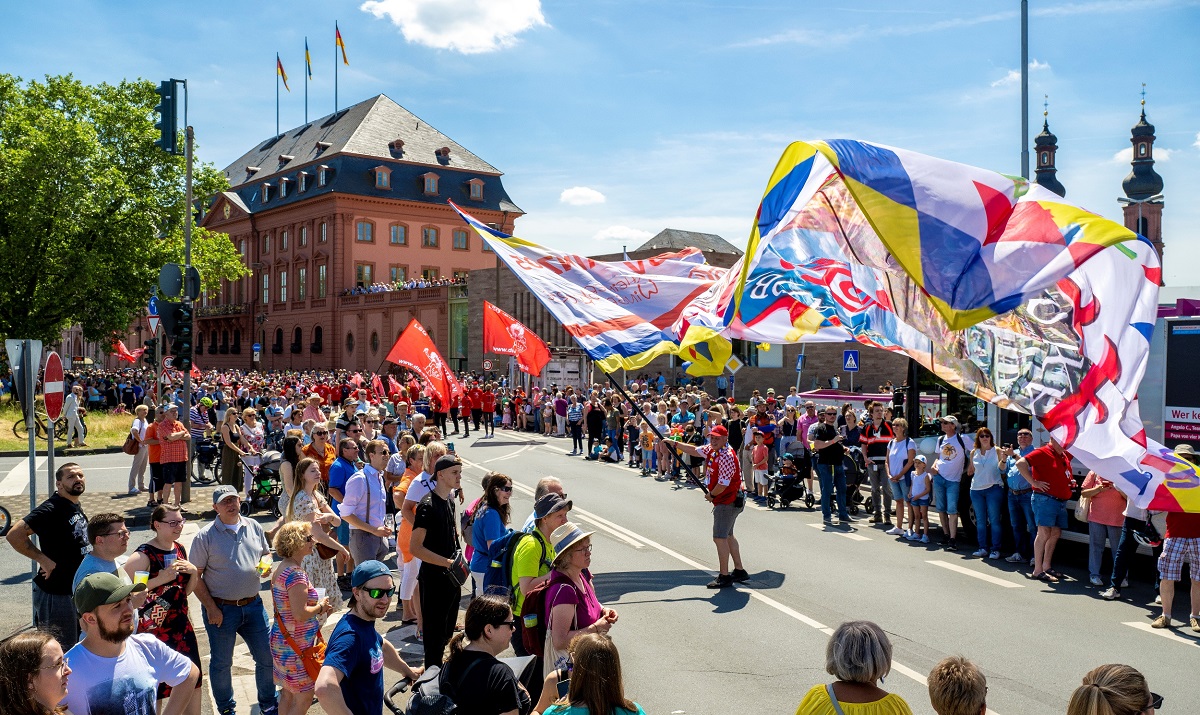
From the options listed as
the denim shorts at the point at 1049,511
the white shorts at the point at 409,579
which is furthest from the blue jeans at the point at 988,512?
the white shorts at the point at 409,579

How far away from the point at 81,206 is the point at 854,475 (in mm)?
32992

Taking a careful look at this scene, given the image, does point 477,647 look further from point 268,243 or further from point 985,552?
point 268,243

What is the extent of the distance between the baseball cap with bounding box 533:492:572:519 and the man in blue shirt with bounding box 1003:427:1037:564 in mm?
7372

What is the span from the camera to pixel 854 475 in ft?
49.4

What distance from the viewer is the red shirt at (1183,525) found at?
866 cm

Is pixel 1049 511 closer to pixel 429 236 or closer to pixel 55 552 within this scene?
pixel 55 552

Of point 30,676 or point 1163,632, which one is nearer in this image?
point 30,676

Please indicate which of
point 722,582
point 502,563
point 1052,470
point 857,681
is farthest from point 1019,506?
point 857,681

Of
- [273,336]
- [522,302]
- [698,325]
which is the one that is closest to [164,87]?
[698,325]

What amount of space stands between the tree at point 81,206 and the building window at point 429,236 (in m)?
28.3

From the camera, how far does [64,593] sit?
21.5 feet

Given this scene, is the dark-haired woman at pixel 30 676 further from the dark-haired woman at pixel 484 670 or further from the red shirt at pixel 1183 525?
the red shirt at pixel 1183 525

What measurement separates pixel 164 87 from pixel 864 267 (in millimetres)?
10167

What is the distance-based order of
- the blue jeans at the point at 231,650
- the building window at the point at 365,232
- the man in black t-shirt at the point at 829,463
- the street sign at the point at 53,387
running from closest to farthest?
the blue jeans at the point at 231,650 → the street sign at the point at 53,387 → the man in black t-shirt at the point at 829,463 → the building window at the point at 365,232
